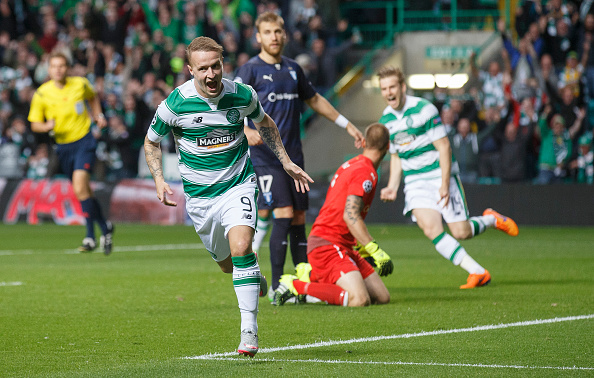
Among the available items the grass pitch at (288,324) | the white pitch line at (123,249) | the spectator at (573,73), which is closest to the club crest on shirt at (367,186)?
the grass pitch at (288,324)

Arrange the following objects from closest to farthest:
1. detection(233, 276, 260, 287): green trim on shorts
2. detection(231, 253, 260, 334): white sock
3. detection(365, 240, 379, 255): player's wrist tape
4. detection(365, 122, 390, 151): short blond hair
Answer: detection(231, 253, 260, 334): white sock < detection(233, 276, 260, 287): green trim on shorts < detection(365, 240, 379, 255): player's wrist tape < detection(365, 122, 390, 151): short blond hair

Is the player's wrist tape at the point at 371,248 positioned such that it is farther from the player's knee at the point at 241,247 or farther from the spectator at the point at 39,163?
the spectator at the point at 39,163

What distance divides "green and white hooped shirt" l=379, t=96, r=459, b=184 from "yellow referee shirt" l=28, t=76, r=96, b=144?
194 inches

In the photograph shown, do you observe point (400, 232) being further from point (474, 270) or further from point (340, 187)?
point (340, 187)

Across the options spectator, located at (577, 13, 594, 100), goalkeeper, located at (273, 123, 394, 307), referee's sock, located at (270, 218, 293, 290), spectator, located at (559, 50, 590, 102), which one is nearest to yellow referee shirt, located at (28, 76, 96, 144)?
referee's sock, located at (270, 218, 293, 290)

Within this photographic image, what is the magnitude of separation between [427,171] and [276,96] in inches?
78.3

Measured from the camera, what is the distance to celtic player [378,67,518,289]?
9414 mm

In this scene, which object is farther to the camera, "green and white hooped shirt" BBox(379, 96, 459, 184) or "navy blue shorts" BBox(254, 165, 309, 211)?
"green and white hooped shirt" BBox(379, 96, 459, 184)

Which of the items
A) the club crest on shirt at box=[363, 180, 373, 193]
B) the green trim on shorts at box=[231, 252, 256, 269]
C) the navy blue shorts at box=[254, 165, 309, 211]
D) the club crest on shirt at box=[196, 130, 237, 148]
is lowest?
the navy blue shorts at box=[254, 165, 309, 211]

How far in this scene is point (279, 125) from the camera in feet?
28.7

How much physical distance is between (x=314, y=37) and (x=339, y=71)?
3.84 ft

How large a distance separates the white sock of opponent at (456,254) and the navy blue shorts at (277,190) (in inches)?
67.6

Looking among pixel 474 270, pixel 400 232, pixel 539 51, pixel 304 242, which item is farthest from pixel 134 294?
pixel 539 51

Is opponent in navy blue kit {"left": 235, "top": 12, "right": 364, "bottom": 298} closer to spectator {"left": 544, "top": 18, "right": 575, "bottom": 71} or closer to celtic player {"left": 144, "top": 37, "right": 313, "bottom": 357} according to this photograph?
celtic player {"left": 144, "top": 37, "right": 313, "bottom": 357}
